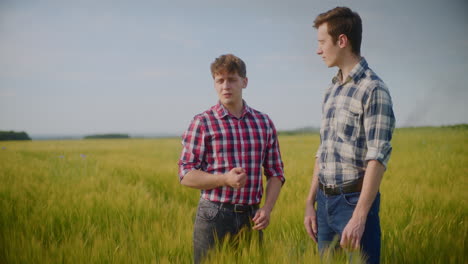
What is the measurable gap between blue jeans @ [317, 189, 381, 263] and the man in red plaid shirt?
302mm

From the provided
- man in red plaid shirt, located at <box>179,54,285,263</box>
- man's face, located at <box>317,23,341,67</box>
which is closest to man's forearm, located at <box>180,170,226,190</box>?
man in red plaid shirt, located at <box>179,54,285,263</box>

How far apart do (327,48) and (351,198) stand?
2.59 ft

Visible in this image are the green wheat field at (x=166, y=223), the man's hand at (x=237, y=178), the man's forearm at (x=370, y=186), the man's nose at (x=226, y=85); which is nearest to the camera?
the man's forearm at (x=370, y=186)

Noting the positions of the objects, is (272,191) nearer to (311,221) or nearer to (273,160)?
(273,160)

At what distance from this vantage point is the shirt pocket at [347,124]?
1.54m

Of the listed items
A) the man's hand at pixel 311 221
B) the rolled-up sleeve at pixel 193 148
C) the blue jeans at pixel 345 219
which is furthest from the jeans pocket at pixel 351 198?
the rolled-up sleeve at pixel 193 148

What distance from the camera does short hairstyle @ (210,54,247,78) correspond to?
1.68 m

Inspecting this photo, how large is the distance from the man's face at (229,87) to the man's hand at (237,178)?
42 cm

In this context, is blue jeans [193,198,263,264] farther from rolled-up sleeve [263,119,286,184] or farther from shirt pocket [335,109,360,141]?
shirt pocket [335,109,360,141]

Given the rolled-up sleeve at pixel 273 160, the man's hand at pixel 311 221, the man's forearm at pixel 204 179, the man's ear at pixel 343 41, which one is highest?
the man's ear at pixel 343 41

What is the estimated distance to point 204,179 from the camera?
5.30 ft

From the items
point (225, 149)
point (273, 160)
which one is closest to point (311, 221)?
point (273, 160)

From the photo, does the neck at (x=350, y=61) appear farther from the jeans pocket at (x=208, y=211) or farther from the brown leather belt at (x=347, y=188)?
the jeans pocket at (x=208, y=211)

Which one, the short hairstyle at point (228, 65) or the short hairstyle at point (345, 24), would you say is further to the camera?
the short hairstyle at point (228, 65)
